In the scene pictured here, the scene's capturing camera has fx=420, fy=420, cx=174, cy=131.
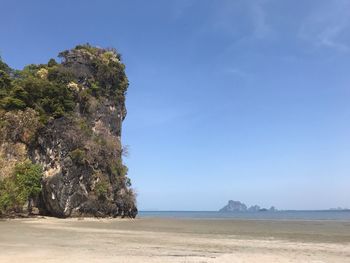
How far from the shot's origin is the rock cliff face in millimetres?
46719

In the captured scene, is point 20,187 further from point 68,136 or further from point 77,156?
point 68,136

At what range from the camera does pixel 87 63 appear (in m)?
59.8

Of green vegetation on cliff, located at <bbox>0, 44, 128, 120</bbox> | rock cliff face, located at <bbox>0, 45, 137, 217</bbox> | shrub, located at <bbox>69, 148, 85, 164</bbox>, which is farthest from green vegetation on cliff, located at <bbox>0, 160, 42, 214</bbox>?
green vegetation on cliff, located at <bbox>0, 44, 128, 120</bbox>

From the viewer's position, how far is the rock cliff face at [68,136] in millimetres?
46719

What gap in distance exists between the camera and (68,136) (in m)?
48.8

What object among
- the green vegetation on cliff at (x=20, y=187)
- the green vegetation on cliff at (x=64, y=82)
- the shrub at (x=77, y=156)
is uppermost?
the green vegetation on cliff at (x=64, y=82)

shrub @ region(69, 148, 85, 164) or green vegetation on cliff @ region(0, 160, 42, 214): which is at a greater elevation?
shrub @ region(69, 148, 85, 164)

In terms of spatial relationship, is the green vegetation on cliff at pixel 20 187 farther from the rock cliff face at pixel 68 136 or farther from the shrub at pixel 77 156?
the shrub at pixel 77 156

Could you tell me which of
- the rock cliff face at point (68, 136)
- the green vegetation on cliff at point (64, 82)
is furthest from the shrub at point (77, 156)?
the green vegetation on cliff at point (64, 82)

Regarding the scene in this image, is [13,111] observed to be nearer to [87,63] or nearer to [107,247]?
[87,63]

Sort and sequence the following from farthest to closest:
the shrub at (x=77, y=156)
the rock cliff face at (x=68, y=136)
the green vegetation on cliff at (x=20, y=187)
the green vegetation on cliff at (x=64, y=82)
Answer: the green vegetation on cliff at (x=64, y=82)
the shrub at (x=77, y=156)
the rock cliff face at (x=68, y=136)
the green vegetation on cliff at (x=20, y=187)

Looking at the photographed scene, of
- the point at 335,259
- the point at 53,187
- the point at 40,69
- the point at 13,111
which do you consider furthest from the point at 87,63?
the point at 335,259

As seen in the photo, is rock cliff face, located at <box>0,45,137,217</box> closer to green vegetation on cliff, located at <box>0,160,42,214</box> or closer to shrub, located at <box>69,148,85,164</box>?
shrub, located at <box>69,148,85,164</box>

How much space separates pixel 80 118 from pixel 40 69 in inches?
368
